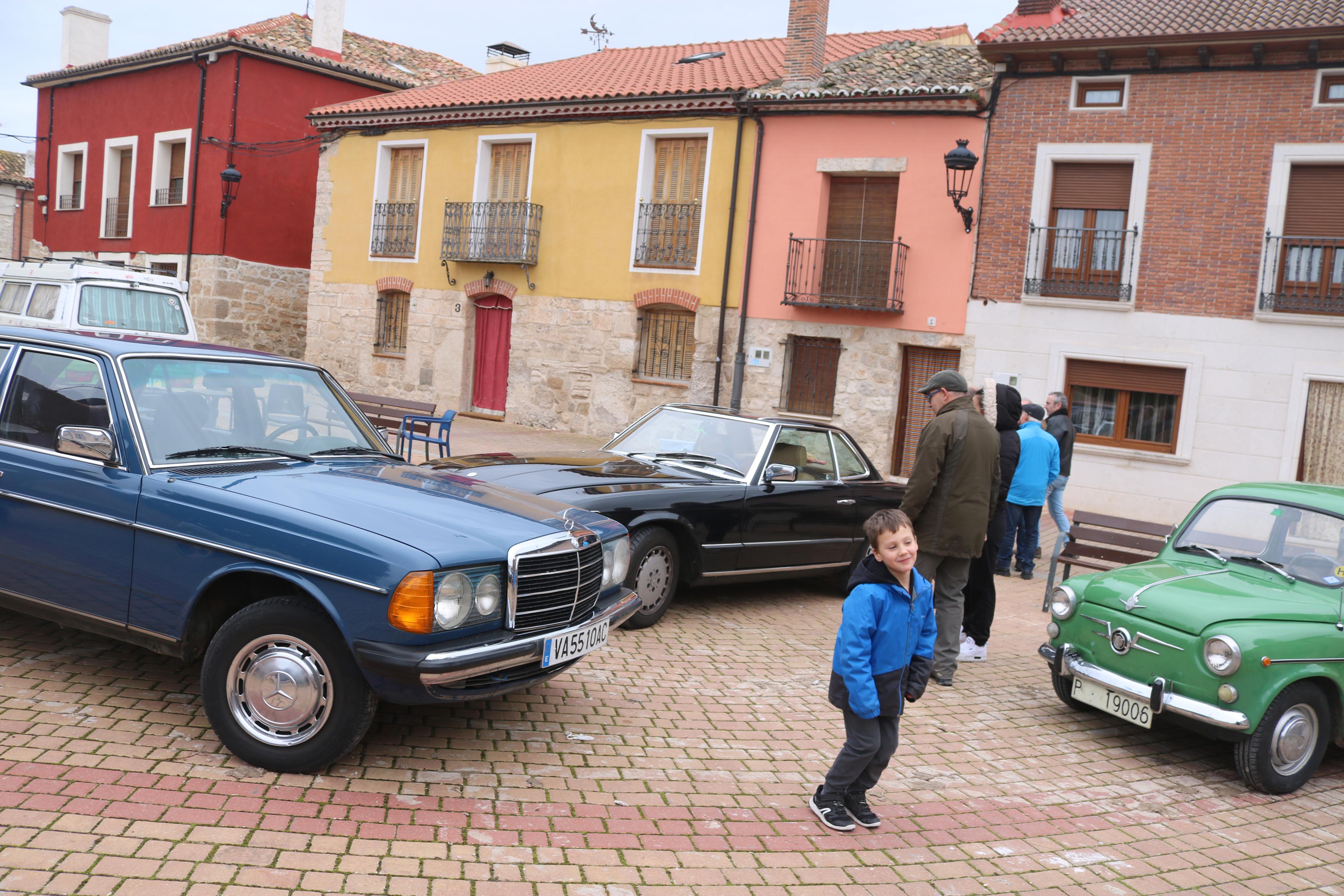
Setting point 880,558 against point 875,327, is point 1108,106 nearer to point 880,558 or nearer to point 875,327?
point 875,327

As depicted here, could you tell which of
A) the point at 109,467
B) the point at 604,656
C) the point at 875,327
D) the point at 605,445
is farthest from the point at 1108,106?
the point at 109,467

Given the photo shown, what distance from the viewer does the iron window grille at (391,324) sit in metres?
23.2

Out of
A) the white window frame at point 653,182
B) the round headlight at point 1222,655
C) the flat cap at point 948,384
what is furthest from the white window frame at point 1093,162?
the round headlight at point 1222,655

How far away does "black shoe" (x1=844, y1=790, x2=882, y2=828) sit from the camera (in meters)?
4.35

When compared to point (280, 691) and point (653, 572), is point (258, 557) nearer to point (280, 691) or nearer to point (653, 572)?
point (280, 691)

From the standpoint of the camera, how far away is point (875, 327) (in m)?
17.4

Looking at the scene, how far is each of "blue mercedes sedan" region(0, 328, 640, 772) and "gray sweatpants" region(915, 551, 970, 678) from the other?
221 centimetres

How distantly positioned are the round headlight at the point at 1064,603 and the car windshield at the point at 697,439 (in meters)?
2.56

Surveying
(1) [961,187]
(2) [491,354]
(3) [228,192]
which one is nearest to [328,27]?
(3) [228,192]

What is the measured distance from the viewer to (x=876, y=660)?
4.22 meters

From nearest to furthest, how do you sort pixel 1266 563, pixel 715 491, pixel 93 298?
pixel 1266 563, pixel 715 491, pixel 93 298

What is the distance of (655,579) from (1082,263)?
38.2 feet

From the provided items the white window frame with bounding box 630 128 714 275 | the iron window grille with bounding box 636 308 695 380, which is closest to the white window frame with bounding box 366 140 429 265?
the white window frame with bounding box 630 128 714 275

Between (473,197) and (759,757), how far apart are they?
18.6 metres
